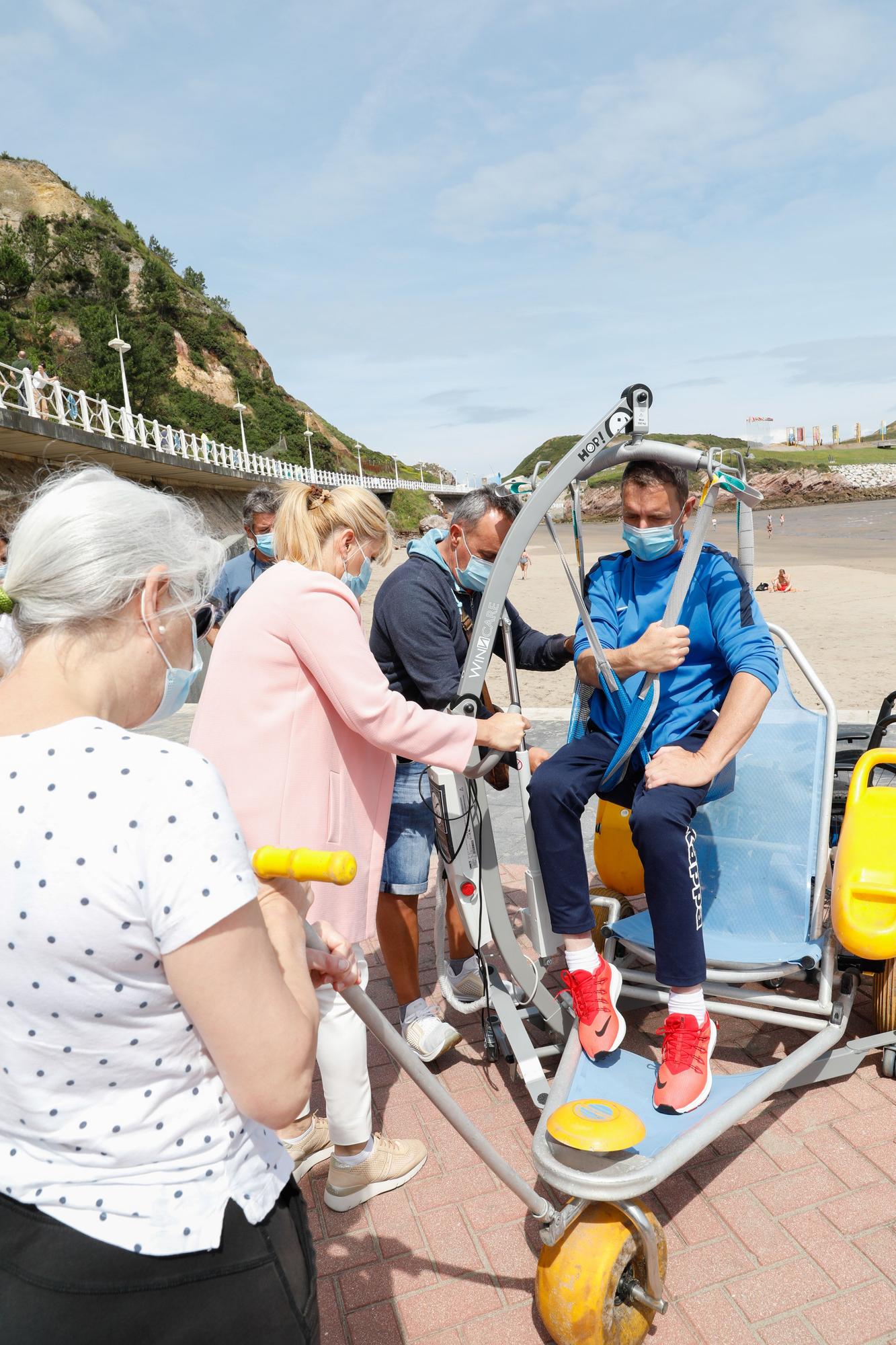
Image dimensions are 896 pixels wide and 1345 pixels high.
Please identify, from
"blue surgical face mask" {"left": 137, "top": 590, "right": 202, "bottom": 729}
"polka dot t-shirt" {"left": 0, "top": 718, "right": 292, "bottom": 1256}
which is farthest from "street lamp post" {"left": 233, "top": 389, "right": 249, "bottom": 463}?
"polka dot t-shirt" {"left": 0, "top": 718, "right": 292, "bottom": 1256}

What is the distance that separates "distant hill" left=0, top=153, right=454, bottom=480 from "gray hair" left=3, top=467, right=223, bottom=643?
42.2 m

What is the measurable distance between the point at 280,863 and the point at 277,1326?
0.60 metres

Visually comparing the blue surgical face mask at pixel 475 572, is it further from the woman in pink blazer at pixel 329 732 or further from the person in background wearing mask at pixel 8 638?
the person in background wearing mask at pixel 8 638

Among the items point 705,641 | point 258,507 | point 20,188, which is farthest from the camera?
point 20,188

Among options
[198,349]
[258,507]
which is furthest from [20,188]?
[258,507]

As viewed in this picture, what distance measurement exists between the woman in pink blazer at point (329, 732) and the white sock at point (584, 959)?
686mm

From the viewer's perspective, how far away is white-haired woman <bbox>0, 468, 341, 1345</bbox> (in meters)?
1.01

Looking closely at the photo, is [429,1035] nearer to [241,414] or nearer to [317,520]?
[317,520]

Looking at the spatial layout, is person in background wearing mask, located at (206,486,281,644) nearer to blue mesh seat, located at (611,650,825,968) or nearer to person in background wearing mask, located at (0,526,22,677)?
blue mesh seat, located at (611,650,825,968)

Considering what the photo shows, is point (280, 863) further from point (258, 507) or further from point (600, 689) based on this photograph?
point (258, 507)

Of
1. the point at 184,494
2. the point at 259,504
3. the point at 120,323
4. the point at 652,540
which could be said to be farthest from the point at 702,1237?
the point at 120,323

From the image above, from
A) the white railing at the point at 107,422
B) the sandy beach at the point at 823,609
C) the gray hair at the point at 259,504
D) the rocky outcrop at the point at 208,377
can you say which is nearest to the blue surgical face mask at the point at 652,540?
the white railing at the point at 107,422

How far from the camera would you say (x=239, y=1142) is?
3.90 ft

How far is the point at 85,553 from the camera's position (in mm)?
1112
